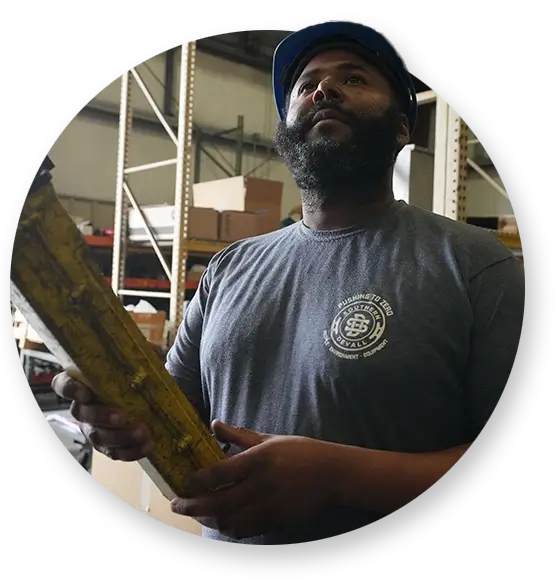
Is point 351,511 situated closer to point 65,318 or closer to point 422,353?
point 422,353

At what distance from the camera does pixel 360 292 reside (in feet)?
1.81

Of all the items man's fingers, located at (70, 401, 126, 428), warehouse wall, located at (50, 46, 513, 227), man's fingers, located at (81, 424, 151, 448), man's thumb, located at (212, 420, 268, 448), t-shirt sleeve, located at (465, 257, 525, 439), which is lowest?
man's thumb, located at (212, 420, 268, 448)

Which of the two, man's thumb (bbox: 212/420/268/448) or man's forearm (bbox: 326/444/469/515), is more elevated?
man's thumb (bbox: 212/420/268/448)

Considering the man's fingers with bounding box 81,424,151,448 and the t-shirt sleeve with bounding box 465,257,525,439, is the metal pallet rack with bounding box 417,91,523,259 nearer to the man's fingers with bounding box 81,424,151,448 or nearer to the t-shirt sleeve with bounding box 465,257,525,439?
the t-shirt sleeve with bounding box 465,257,525,439

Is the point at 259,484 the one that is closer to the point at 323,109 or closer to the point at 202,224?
the point at 323,109

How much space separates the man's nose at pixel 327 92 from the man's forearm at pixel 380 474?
→ 0.38 meters

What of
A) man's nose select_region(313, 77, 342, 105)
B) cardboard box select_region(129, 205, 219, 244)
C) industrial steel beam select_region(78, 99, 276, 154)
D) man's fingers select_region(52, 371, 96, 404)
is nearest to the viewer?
man's fingers select_region(52, 371, 96, 404)

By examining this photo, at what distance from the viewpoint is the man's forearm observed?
517mm

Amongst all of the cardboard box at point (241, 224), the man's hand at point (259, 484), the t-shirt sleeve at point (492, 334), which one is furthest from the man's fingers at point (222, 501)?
the cardboard box at point (241, 224)

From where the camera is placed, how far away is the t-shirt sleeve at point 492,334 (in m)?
0.50

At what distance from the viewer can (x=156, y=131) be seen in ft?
11.0

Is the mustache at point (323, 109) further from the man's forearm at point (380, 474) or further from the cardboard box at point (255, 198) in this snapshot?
the cardboard box at point (255, 198)

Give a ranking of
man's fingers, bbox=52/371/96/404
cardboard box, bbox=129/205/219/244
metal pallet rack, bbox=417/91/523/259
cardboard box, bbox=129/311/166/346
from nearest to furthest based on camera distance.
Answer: man's fingers, bbox=52/371/96/404, metal pallet rack, bbox=417/91/523/259, cardboard box, bbox=129/311/166/346, cardboard box, bbox=129/205/219/244

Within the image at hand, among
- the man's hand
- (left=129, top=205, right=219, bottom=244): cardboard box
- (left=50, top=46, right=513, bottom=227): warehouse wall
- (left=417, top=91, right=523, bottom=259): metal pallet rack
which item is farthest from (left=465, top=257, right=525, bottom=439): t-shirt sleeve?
(left=50, top=46, right=513, bottom=227): warehouse wall
